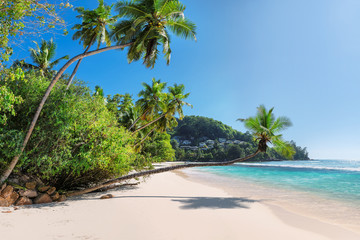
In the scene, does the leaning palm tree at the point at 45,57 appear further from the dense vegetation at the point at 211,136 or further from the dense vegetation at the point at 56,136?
the dense vegetation at the point at 211,136

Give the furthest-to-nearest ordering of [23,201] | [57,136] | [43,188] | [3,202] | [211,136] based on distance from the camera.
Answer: [211,136] → [43,188] → [57,136] → [23,201] → [3,202]

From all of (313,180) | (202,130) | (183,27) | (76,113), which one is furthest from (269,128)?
(202,130)

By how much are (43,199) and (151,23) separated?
9.16 m

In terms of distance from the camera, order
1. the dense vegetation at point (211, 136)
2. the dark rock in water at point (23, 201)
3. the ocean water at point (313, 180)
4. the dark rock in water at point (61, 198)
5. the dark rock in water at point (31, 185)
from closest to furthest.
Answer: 1. the dark rock in water at point (23, 201)
2. the dark rock in water at point (31, 185)
3. the dark rock in water at point (61, 198)
4. the ocean water at point (313, 180)
5. the dense vegetation at point (211, 136)

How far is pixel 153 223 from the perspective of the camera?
5789mm

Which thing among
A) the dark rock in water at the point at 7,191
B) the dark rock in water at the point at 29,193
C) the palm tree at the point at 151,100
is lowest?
the dark rock in water at the point at 29,193

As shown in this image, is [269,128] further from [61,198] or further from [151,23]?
[61,198]

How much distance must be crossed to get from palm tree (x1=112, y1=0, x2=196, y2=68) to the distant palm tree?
6390 mm

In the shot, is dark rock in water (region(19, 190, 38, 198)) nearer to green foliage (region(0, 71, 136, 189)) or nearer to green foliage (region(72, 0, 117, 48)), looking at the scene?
green foliage (region(0, 71, 136, 189))

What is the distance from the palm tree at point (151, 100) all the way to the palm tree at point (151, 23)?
946cm

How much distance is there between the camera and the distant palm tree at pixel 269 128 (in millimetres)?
11641

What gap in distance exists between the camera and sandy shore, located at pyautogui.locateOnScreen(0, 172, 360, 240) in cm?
484

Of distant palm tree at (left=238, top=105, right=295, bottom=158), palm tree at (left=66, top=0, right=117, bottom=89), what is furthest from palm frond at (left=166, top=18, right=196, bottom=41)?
distant palm tree at (left=238, top=105, right=295, bottom=158)

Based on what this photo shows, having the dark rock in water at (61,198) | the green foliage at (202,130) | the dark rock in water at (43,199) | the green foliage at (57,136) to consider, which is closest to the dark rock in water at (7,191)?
the green foliage at (57,136)
